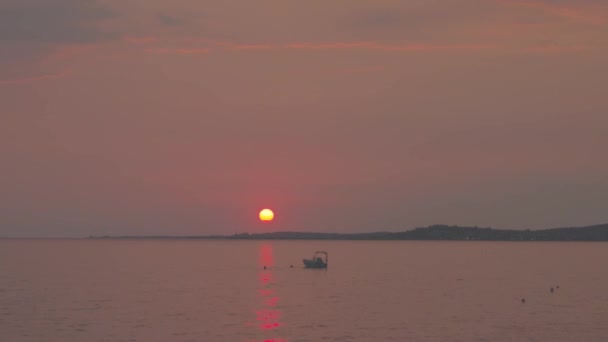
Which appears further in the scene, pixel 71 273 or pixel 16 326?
pixel 71 273

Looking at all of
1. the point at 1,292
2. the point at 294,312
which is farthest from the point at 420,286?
the point at 1,292

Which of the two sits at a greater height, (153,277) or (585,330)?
(153,277)

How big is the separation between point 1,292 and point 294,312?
40.6 meters

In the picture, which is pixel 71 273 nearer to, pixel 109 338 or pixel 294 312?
pixel 294 312

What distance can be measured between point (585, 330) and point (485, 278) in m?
63.2

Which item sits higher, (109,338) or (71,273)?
(71,273)

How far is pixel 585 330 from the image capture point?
66.2 m

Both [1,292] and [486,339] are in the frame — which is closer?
[486,339]

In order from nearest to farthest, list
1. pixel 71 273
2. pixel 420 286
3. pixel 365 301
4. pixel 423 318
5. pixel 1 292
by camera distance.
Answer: pixel 423 318 → pixel 365 301 → pixel 1 292 → pixel 420 286 → pixel 71 273

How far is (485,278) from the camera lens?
12900 cm

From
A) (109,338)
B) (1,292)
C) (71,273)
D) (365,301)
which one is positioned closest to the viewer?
(109,338)

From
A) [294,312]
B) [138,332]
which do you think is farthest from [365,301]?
[138,332]

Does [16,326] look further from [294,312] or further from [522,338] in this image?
[522,338]

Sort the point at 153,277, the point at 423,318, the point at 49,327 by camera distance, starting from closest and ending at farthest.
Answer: the point at 49,327, the point at 423,318, the point at 153,277
